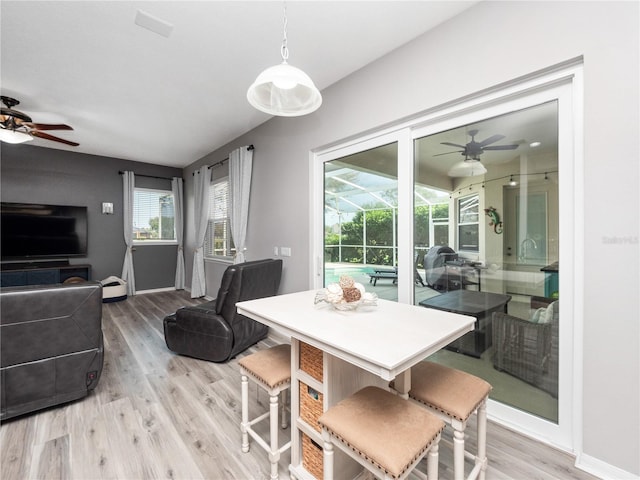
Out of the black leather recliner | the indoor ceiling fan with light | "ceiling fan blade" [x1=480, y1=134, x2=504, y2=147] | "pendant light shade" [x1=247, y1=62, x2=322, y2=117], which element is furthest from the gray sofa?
"ceiling fan blade" [x1=480, y1=134, x2=504, y2=147]

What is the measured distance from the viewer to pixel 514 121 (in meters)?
1.83

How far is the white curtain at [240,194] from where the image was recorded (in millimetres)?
4086

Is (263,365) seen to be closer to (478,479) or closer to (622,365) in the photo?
(478,479)

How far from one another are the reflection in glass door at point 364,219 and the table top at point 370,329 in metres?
0.82

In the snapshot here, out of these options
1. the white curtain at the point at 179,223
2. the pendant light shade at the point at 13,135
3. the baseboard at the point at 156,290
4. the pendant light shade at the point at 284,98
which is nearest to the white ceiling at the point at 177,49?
the pendant light shade at the point at 13,135

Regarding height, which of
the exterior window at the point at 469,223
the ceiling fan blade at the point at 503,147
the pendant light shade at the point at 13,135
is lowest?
the exterior window at the point at 469,223

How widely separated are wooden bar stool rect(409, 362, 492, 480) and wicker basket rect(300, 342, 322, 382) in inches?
18.8

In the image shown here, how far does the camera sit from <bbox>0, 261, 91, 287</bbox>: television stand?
14.1ft

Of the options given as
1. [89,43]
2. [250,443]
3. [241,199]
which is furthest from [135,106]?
[250,443]

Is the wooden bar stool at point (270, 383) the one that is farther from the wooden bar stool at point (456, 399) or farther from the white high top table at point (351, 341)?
the wooden bar stool at point (456, 399)

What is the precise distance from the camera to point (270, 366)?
163 cm

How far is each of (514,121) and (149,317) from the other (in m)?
Result: 5.09

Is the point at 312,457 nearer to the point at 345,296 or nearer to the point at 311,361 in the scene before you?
the point at 311,361

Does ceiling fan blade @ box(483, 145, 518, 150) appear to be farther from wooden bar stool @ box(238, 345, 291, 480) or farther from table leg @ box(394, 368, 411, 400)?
wooden bar stool @ box(238, 345, 291, 480)
